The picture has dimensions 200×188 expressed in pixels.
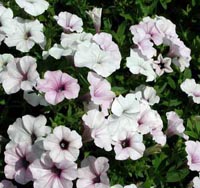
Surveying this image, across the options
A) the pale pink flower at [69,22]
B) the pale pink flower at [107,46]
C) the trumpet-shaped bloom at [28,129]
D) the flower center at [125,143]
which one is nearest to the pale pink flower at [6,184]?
the trumpet-shaped bloom at [28,129]

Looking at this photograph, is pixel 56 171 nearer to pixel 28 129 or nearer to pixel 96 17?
pixel 28 129

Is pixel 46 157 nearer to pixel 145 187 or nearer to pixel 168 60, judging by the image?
pixel 145 187

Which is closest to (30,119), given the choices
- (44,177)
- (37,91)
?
(37,91)

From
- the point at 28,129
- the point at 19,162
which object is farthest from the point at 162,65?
the point at 19,162

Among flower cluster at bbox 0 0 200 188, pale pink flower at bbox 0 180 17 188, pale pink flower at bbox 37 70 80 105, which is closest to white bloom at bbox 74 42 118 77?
flower cluster at bbox 0 0 200 188

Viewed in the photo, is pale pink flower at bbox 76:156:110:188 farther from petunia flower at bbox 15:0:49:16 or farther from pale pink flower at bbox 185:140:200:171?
petunia flower at bbox 15:0:49:16

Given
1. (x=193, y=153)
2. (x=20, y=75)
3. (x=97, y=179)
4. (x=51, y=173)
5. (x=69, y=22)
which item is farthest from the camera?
(x=69, y=22)
